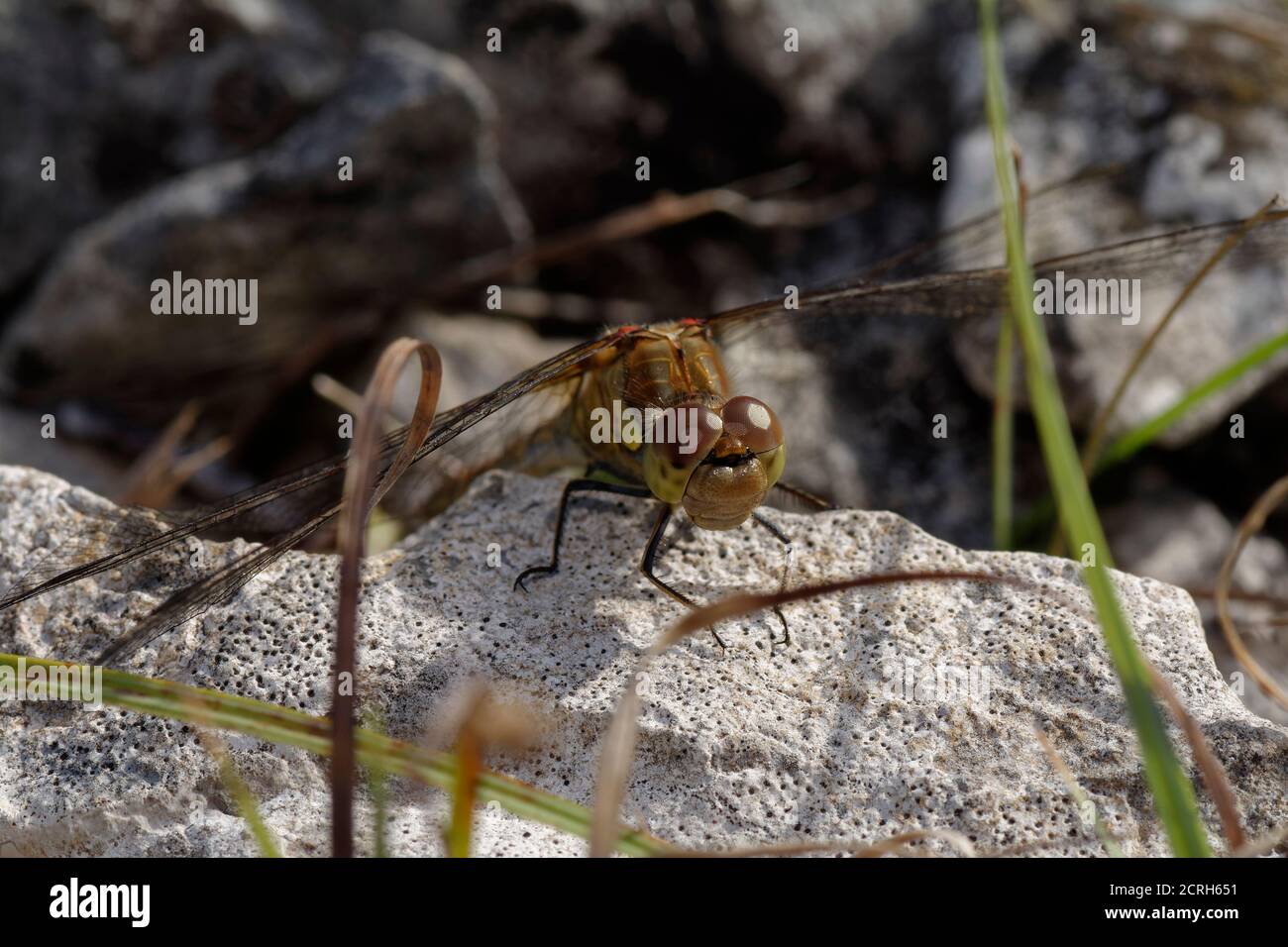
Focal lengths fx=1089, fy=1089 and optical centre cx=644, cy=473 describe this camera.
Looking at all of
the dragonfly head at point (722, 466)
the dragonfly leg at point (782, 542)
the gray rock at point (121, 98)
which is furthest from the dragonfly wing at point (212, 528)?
the gray rock at point (121, 98)

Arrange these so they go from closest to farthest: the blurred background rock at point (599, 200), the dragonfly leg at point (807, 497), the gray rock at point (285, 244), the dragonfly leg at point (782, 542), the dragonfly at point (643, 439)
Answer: the dragonfly at point (643, 439), the dragonfly leg at point (782, 542), the dragonfly leg at point (807, 497), the blurred background rock at point (599, 200), the gray rock at point (285, 244)

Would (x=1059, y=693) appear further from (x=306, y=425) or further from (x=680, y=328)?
(x=306, y=425)

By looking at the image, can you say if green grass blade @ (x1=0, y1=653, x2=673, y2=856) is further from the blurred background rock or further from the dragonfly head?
the blurred background rock

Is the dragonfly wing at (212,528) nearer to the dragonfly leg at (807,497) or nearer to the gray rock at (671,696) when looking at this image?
the gray rock at (671,696)

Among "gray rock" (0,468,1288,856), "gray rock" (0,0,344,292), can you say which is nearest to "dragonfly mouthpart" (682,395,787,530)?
"gray rock" (0,468,1288,856)
